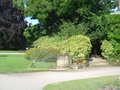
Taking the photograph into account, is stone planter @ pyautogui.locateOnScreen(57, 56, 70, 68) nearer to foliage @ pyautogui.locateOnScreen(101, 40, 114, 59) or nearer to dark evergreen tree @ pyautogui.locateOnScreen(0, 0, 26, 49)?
foliage @ pyautogui.locateOnScreen(101, 40, 114, 59)

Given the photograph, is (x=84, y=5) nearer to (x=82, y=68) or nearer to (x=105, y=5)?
(x=105, y=5)

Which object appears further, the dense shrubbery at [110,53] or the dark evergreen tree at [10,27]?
the dark evergreen tree at [10,27]

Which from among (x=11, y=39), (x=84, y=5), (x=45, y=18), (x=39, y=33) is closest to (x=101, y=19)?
(x=84, y=5)

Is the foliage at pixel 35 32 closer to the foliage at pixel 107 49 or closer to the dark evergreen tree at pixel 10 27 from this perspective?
the foliage at pixel 107 49

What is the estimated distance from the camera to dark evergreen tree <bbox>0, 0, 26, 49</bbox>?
207ft

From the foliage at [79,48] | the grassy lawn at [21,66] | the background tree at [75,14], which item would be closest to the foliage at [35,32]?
the background tree at [75,14]

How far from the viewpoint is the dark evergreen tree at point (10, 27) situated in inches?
2482

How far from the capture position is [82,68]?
27188mm

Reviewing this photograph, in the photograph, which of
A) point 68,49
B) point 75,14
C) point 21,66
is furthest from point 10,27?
point 21,66

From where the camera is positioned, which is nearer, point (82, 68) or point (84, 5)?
point (82, 68)

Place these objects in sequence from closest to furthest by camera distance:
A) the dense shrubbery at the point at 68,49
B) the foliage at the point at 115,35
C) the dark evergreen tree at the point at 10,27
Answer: the dense shrubbery at the point at 68,49 < the foliage at the point at 115,35 < the dark evergreen tree at the point at 10,27

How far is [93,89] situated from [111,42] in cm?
1842

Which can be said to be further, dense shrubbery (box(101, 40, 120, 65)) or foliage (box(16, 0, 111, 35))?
foliage (box(16, 0, 111, 35))

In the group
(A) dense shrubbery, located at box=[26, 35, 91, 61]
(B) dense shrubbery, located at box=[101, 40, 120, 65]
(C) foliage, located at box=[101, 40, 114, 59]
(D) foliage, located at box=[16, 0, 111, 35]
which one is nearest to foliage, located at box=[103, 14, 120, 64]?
(B) dense shrubbery, located at box=[101, 40, 120, 65]
